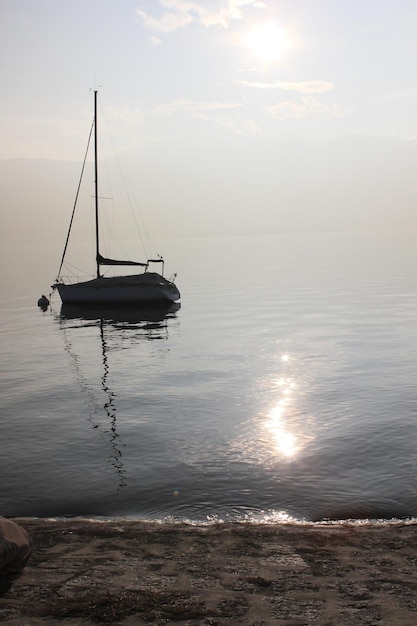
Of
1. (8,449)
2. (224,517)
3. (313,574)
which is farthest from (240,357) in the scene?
(313,574)

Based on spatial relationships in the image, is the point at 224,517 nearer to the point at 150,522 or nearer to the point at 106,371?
the point at 150,522

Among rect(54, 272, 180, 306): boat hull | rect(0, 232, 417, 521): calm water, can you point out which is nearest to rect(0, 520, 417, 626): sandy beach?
rect(0, 232, 417, 521): calm water

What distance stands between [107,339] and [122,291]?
17.2 metres

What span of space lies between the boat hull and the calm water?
12588mm

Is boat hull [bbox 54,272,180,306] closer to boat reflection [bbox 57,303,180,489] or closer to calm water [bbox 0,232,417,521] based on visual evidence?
boat reflection [bbox 57,303,180,489]

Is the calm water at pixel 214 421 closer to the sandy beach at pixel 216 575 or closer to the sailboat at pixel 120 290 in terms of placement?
the sandy beach at pixel 216 575

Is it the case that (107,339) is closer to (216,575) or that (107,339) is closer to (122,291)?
(122,291)

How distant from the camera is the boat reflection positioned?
21359 millimetres

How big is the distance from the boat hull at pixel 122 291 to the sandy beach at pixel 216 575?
1890 inches

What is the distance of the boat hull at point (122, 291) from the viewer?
2409 inches

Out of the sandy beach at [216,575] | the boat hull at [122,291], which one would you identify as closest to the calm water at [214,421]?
the sandy beach at [216,575]

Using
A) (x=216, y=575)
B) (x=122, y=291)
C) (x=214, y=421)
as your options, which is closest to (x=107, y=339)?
(x=122, y=291)

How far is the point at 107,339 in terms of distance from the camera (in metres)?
44.6

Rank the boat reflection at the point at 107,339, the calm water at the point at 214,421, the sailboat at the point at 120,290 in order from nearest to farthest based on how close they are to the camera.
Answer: the calm water at the point at 214,421 < the boat reflection at the point at 107,339 < the sailboat at the point at 120,290
